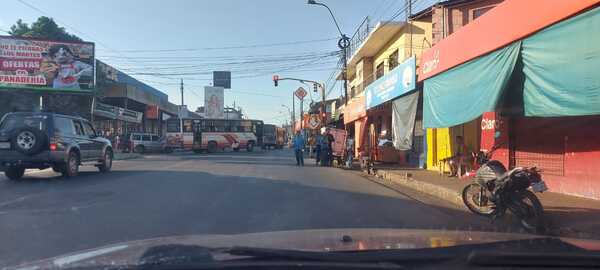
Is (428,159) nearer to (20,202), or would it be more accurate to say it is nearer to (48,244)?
(20,202)

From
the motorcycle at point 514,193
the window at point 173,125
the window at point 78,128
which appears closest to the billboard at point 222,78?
the window at point 173,125

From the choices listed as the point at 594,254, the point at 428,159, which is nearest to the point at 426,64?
the point at 428,159

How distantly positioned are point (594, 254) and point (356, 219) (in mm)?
5663

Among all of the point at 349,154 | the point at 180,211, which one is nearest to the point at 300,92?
the point at 349,154

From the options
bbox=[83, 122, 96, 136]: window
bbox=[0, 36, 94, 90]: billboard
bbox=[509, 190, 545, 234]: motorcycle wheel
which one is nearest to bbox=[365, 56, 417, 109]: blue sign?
bbox=[509, 190, 545, 234]: motorcycle wheel

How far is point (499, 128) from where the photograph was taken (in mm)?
13375

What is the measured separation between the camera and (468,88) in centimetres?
1162

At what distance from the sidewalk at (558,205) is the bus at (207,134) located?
31.9 meters

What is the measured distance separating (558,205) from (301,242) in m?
7.60

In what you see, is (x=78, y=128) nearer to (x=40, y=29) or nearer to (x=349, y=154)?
(x=349, y=154)

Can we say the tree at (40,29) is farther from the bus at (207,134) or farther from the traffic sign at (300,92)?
the traffic sign at (300,92)

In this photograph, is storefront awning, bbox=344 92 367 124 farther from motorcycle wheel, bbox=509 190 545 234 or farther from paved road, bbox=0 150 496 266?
motorcycle wheel, bbox=509 190 545 234

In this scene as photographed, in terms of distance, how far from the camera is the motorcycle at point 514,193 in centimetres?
783

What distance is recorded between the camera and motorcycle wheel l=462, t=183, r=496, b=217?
895 cm
